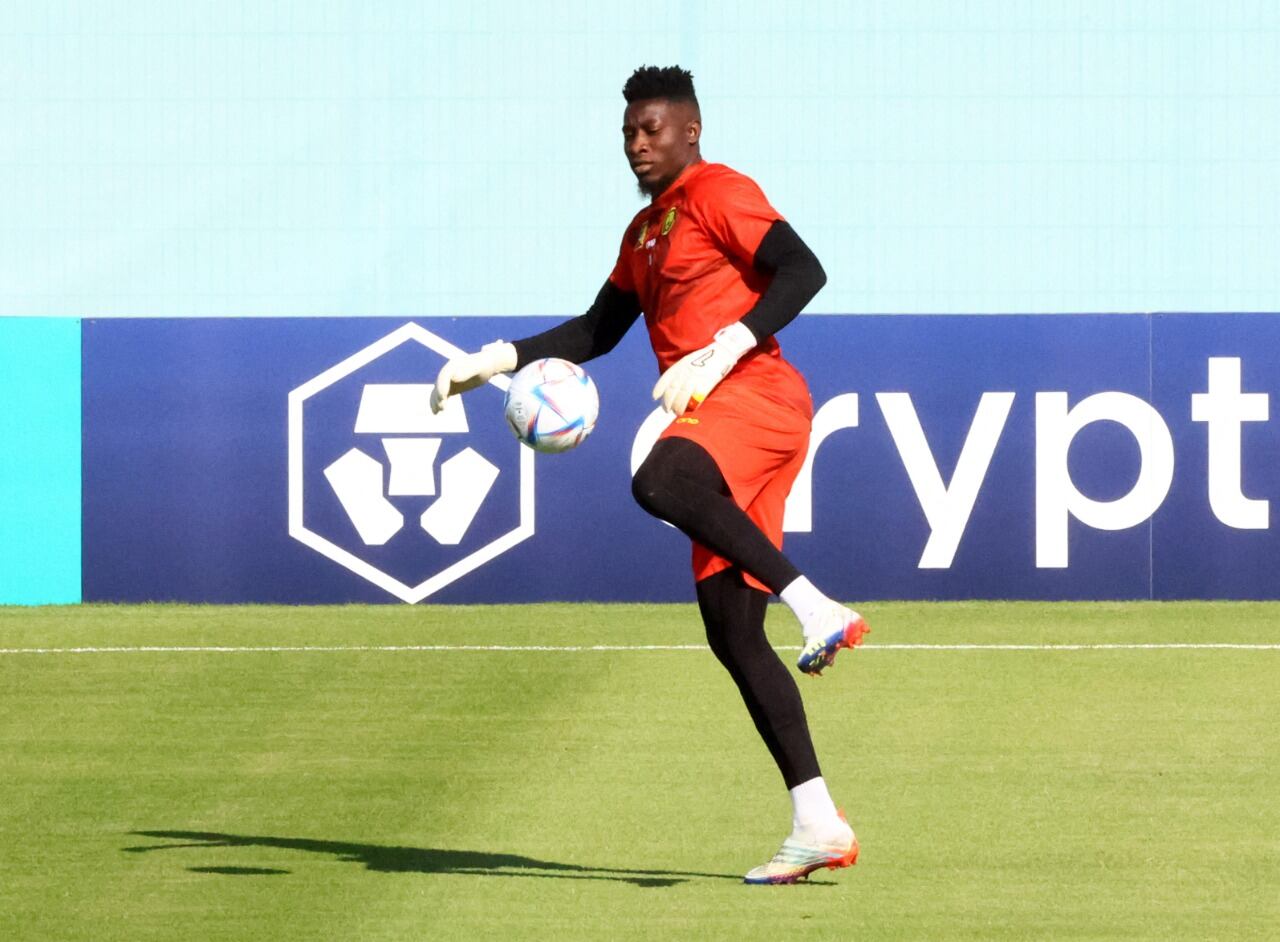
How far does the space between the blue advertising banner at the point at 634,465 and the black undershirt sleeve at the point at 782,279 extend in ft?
24.5

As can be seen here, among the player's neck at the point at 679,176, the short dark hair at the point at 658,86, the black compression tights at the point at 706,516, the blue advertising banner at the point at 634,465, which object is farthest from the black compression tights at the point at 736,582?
the blue advertising banner at the point at 634,465

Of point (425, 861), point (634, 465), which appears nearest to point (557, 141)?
point (634, 465)

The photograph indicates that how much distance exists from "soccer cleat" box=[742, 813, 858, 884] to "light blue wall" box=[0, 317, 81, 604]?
8535mm

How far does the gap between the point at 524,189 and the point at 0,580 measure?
432cm

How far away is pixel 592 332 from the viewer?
6.09 m

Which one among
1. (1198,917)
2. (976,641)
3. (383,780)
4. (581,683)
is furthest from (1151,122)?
(1198,917)

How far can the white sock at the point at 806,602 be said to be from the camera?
16.6ft

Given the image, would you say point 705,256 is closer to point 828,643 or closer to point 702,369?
point 702,369

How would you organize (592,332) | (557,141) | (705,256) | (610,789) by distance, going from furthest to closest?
(557,141) < (610,789) < (592,332) < (705,256)

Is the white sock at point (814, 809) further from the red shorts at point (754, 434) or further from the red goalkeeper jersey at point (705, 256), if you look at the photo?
the red goalkeeper jersey at point (705, 256)

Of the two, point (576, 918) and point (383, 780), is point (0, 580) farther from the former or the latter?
point (576, 918)

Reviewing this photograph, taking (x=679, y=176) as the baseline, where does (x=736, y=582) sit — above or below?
below

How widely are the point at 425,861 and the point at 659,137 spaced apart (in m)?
1.88

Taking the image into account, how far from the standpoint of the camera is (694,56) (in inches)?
610
